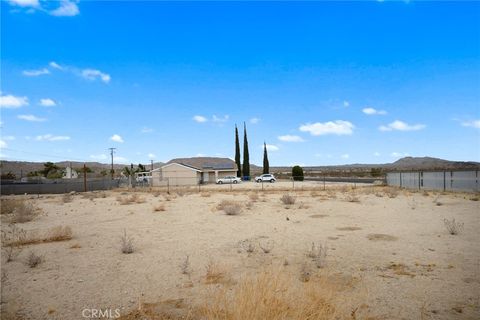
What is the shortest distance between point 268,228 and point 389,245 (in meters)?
4.27

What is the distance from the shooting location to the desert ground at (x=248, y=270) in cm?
497

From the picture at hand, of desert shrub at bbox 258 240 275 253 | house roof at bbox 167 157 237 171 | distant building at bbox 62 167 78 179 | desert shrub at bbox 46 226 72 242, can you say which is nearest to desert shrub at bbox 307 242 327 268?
desert shrub at bbox 258 240 275 253

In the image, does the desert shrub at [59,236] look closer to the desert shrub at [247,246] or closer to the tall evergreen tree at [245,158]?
the desert shrub at [247,246]

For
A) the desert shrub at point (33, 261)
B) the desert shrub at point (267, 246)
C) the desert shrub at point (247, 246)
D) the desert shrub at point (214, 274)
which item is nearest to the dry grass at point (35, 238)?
the desert shrub at point (33, 261)

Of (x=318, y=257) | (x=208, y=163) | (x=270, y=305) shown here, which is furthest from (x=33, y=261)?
(x=208, y=163)

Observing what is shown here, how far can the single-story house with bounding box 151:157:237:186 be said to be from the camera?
62375 millimetres

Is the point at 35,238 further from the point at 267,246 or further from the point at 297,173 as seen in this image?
the point at 297,173

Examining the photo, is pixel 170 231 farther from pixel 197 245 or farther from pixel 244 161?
pixel 244 161

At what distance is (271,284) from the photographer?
461 centimetres

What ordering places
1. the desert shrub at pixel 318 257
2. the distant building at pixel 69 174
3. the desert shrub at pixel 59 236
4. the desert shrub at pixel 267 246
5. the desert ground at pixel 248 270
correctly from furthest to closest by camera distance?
the distant building at pixel 69 174 → the desert shrub at pixel 59 236 → the desert shrub at pixel 267 246 → the desert shrub at pixel 318 257 → the desert ground at pixel 248 270

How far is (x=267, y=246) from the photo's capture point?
9227 mm

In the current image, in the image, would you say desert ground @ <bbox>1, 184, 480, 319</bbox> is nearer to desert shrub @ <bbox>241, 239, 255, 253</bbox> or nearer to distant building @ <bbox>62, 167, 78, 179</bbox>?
desert shrub @ <bbox>241, 239, 255, 253</bbox>

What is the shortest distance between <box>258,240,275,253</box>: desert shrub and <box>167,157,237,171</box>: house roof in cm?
5804

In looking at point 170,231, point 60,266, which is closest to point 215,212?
point 170,231
